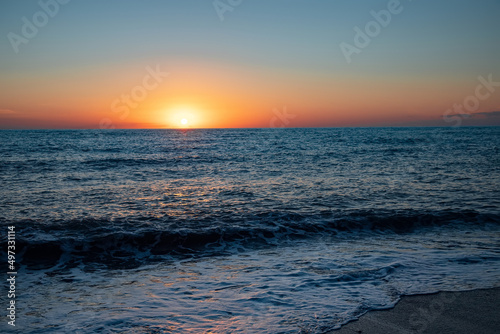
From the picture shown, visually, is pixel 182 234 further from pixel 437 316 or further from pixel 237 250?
pixel 437 316

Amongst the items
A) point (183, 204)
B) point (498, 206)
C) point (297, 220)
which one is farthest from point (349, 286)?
point (498, 206)

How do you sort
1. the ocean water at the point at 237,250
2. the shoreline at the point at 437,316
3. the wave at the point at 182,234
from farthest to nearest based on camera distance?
the wave at the point at 182,234 → the ocean water at the point at 237,250 → the shoreline at the point at 437,316

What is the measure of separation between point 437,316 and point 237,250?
5.10 meters

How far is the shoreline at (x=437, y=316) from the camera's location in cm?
468

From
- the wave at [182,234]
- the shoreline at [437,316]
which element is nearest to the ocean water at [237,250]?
the wave at [182,234]

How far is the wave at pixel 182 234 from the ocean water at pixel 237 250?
0.17 ft

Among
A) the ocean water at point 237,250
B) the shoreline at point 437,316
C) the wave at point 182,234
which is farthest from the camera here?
the wave at point 182,234

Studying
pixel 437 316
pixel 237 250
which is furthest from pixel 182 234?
pixel 437 316

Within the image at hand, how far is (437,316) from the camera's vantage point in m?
5.05

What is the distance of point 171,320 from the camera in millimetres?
4961

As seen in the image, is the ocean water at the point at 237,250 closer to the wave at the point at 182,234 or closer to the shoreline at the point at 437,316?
the wave at the point at 182,234

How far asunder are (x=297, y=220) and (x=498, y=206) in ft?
27.1

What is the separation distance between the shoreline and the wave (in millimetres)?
4497

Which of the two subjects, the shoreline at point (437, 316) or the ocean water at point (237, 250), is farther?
the ocean water at point (237, 250)
